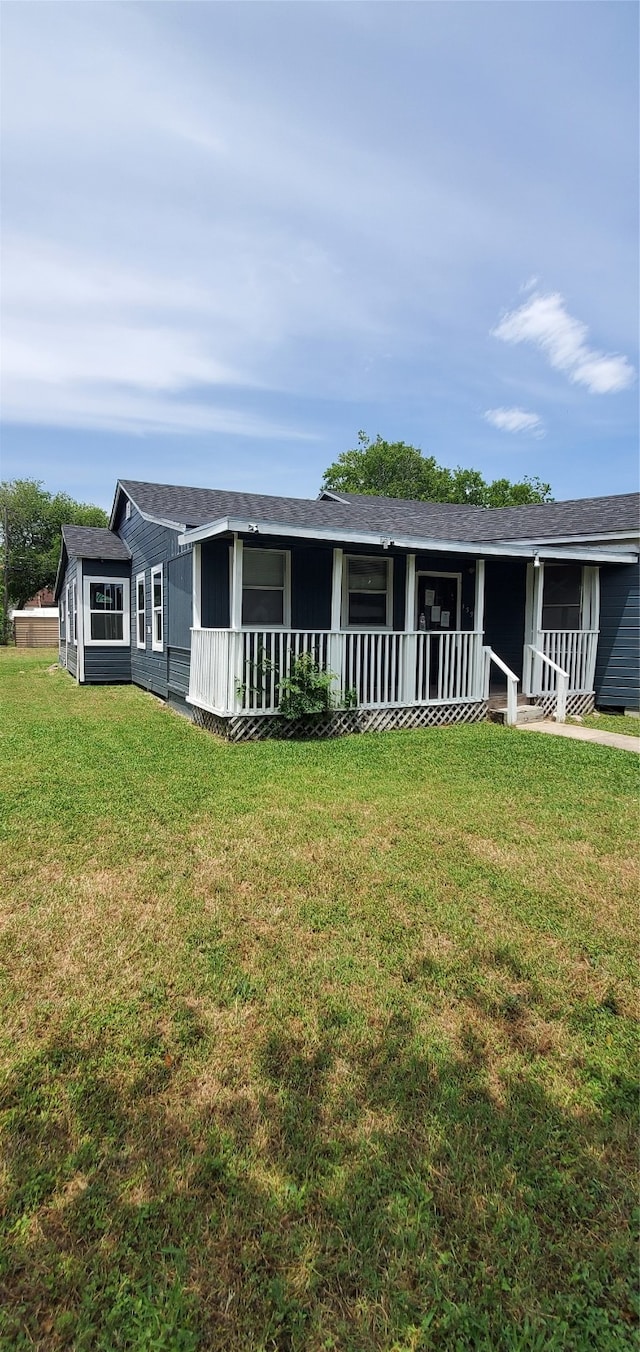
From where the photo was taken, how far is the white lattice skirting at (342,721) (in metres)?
7.67

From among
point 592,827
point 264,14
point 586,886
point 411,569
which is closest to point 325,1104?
point 586,886

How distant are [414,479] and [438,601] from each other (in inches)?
1522

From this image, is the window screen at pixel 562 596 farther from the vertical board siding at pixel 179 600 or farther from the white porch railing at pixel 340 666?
the vertical board siding at pixel 179 600

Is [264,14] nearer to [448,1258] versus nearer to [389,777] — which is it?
[389,777]

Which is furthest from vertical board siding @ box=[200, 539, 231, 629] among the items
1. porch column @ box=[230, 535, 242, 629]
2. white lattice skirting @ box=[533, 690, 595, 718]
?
white lattice skirting @ box=[533, 690, 595, 718]

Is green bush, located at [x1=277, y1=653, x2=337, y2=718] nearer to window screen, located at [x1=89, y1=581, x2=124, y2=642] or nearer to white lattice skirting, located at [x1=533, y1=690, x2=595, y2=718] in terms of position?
white lattice skirting, located at [x1=533, y1=690, x2=595, y2=718]

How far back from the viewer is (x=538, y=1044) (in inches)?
93.0

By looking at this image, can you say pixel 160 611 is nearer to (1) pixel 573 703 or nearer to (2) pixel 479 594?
(2) pixel 479 594

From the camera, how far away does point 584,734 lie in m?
8.30

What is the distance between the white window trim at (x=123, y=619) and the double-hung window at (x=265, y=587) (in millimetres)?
5854

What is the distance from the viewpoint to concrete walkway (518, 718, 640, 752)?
7.65 meters

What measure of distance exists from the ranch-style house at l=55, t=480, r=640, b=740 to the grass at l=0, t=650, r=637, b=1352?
3734mm

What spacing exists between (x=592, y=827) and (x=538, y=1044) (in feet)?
8.82

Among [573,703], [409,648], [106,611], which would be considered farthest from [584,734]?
[106,611]
